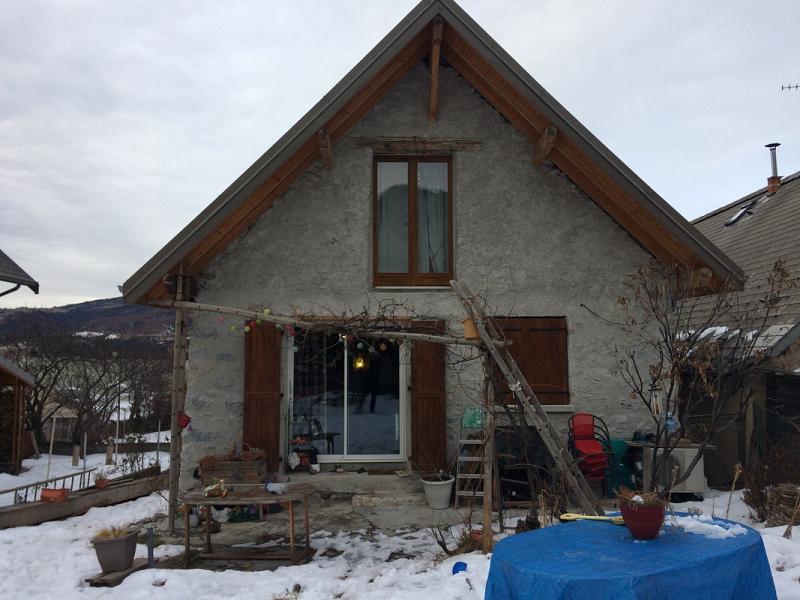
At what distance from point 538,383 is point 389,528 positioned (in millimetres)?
2776

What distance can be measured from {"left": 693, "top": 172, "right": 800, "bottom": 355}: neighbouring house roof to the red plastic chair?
92.4 inches

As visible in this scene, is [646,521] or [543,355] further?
[543,355]

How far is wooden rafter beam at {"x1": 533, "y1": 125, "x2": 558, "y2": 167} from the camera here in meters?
7.53

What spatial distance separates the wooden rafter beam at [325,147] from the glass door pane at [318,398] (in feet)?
7.70

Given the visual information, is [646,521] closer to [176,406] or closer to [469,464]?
[469,464]

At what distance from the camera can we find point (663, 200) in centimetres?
727

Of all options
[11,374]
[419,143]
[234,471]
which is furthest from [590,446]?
[11,374]

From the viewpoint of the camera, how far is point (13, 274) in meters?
12.0

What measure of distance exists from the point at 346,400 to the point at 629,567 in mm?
5601

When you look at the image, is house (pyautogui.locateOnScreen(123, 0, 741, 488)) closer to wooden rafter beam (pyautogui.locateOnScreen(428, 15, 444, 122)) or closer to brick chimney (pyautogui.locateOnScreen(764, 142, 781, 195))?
wooden rafter beam (pyautogui.locateOnScreen(428, 15, 444, 122))

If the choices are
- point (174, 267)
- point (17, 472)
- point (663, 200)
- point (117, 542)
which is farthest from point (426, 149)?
point (17, 472)

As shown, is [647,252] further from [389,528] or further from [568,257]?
[389,528]

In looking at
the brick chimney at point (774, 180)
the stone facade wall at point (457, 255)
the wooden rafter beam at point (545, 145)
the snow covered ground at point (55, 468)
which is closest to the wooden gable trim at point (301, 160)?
the stone facade wall at point (457, 255)

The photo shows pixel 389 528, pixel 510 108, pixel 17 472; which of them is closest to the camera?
pixel 389 528
